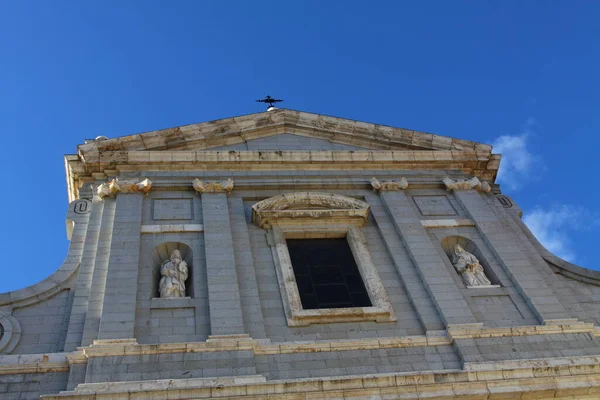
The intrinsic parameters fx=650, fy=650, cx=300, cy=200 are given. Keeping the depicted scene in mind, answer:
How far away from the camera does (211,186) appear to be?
1738 cm

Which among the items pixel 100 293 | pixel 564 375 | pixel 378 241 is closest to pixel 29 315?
pixel 100 293

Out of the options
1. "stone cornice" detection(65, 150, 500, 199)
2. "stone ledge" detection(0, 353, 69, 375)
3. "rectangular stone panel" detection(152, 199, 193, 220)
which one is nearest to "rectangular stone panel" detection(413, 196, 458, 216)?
"stone cornice" detection(65, 150, 500, 199)

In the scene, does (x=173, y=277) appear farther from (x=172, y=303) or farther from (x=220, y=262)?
(x=220, y=262)

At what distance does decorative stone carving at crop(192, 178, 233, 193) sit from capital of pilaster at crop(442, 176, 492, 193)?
20.8 ft

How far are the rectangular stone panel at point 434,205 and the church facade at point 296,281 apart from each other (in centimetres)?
6

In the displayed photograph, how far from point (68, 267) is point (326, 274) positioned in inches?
239

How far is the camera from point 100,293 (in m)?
14.0

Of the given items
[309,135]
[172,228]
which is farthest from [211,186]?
[309,135]

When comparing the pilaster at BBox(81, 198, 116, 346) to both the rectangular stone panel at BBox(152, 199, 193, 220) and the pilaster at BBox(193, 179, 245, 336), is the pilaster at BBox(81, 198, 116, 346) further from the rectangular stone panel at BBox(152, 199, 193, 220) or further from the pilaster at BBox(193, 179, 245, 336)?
the pilaster at BBox(193, 179, 245, 336)

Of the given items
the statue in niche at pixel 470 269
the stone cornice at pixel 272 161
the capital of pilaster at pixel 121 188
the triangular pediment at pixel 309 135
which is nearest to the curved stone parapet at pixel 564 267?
the statue in niche at pixel 470 269

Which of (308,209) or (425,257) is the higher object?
(308,209)

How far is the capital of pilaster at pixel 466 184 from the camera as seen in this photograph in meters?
18.9

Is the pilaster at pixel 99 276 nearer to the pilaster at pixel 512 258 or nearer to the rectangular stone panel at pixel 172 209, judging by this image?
the rectangular stone panel at pixel 172 209

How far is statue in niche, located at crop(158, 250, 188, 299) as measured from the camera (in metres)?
14.4
